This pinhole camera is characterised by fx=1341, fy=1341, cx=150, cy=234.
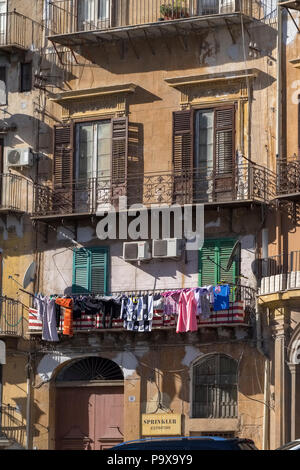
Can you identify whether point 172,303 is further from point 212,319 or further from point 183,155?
point 183,155

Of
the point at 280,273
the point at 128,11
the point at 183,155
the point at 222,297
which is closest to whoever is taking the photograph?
the point at 280,273

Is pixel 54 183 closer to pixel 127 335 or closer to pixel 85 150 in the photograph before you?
pixel 85 150

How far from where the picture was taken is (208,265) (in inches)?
1382

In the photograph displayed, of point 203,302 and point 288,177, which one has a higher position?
point 288,177

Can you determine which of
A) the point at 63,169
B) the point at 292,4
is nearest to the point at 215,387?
the point at 63,169

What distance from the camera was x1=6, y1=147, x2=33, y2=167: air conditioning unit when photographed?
122ft

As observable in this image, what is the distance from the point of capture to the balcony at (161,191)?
34531 millimetres

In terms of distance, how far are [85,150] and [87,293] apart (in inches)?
158

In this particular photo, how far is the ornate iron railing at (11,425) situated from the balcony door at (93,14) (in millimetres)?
10772

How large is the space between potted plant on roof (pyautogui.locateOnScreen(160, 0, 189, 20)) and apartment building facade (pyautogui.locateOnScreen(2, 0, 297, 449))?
38 mm

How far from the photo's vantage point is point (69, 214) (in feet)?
118

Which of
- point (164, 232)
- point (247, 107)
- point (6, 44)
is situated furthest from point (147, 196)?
point (6, 44)

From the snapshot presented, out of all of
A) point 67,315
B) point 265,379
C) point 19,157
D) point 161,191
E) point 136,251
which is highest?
point 19,157

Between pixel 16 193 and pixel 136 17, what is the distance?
594 cm
